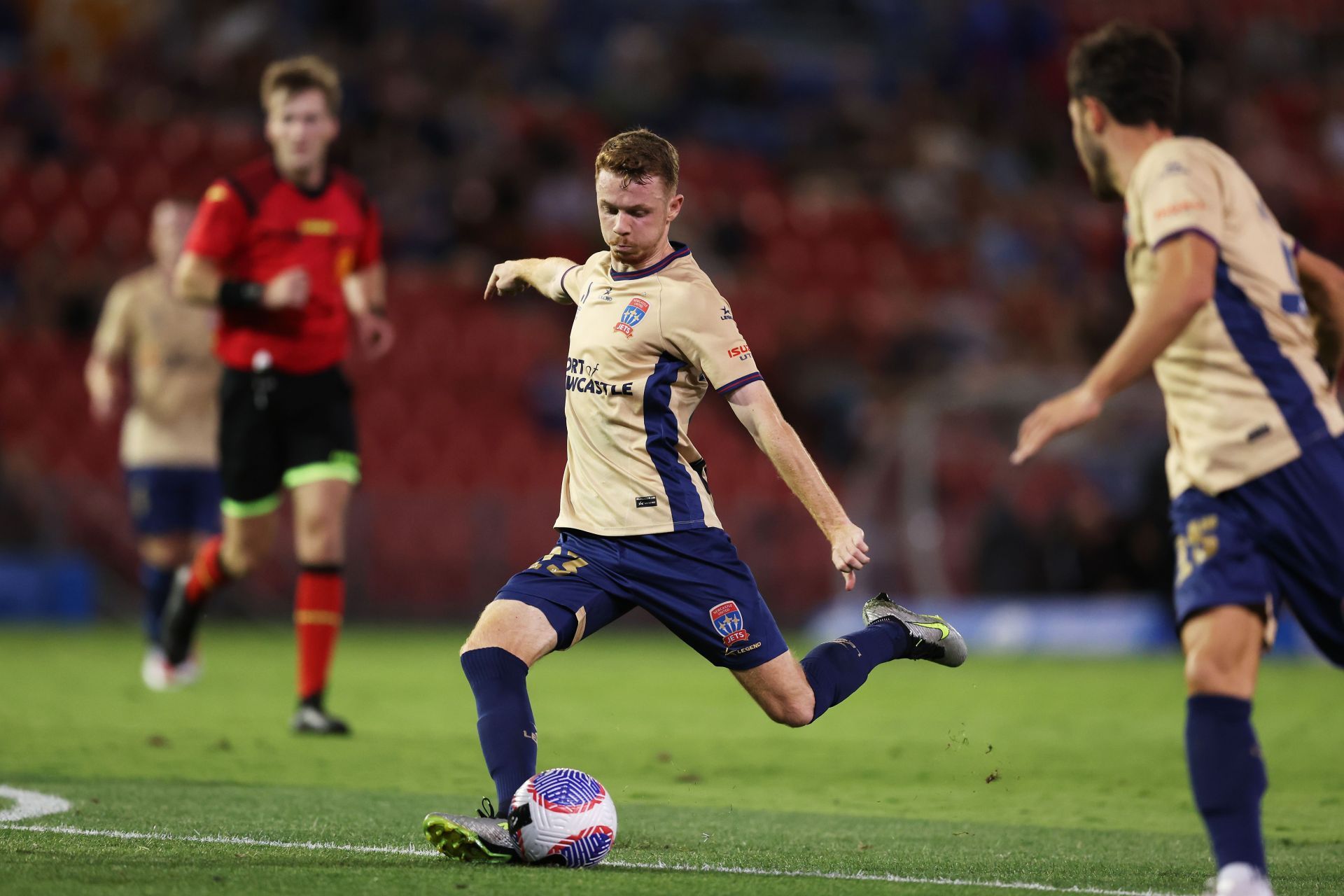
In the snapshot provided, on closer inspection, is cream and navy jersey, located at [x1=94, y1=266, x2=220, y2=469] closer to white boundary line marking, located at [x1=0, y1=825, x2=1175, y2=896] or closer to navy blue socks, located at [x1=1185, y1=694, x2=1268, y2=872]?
white boundary line marking, located at [x1=0, y1=825, x2=1175, y2=896]

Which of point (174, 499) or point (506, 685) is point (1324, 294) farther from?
point (174, 499)

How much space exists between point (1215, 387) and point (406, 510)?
12.9m

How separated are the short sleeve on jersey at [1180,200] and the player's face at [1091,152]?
10.3 inches

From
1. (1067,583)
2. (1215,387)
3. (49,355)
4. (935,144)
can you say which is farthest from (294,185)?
(935,144)

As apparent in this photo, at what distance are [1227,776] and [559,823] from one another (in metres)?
1.77

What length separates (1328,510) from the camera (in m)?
4.15

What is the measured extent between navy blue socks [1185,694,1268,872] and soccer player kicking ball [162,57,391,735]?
16.0 ft

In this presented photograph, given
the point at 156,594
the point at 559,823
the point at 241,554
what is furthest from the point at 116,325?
the point at 559,823

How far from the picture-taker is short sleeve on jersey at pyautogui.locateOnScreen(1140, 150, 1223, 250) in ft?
13.6

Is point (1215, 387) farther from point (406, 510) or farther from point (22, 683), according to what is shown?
point (406, 510)

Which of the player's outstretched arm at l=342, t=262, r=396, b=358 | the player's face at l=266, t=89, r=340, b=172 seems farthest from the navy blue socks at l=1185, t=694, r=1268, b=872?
the player's face at l=266, t=89, r=340, b=172

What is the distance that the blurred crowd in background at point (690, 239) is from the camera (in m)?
16.1

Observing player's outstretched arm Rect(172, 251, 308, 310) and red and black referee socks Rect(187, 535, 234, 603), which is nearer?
player's outstretched arm Rect(172, 251, 308, 310)

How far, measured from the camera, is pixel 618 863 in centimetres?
496
